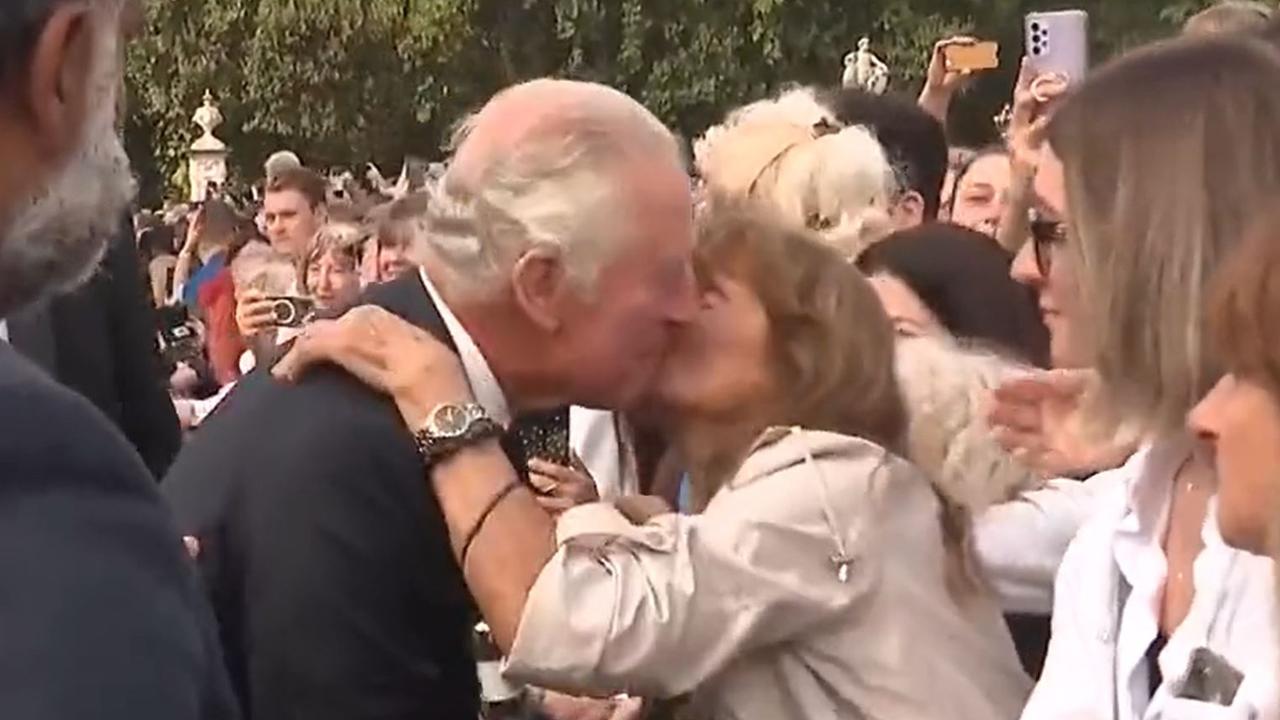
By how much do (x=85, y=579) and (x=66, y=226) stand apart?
0.81 ft

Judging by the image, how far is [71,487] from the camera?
1505mm

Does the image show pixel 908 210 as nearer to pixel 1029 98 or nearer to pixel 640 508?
pixel 1029 98

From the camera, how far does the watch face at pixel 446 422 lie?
8.76 feet

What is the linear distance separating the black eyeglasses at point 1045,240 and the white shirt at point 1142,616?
0.46 m

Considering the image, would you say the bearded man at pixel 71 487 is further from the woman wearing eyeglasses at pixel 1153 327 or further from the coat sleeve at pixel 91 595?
the woman wearing eyeglasses at pixel 1153 327

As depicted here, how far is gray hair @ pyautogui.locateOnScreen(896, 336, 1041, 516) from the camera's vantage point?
3.08 metres

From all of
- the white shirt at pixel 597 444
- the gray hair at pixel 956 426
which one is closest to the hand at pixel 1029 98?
the white shirt at pixel 597 444

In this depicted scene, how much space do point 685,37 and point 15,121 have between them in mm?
34572

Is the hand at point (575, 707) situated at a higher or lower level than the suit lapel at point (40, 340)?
lower

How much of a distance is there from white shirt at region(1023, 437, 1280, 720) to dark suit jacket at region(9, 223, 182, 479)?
6.09 ft

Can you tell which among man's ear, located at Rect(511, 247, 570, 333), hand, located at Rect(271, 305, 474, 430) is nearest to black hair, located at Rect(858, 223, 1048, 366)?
man's ear, located at Rect(511, 247, 570, 333)

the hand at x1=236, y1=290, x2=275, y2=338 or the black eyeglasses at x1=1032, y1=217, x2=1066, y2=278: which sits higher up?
the black eyeglasses at x1=1032, y1=217, x2=1066, y2=278

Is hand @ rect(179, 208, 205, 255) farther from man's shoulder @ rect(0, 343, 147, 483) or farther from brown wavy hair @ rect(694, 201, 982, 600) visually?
man's shoulder @ rect(0, 343, 147, 483)

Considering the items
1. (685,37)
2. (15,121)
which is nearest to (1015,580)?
(15,121)
